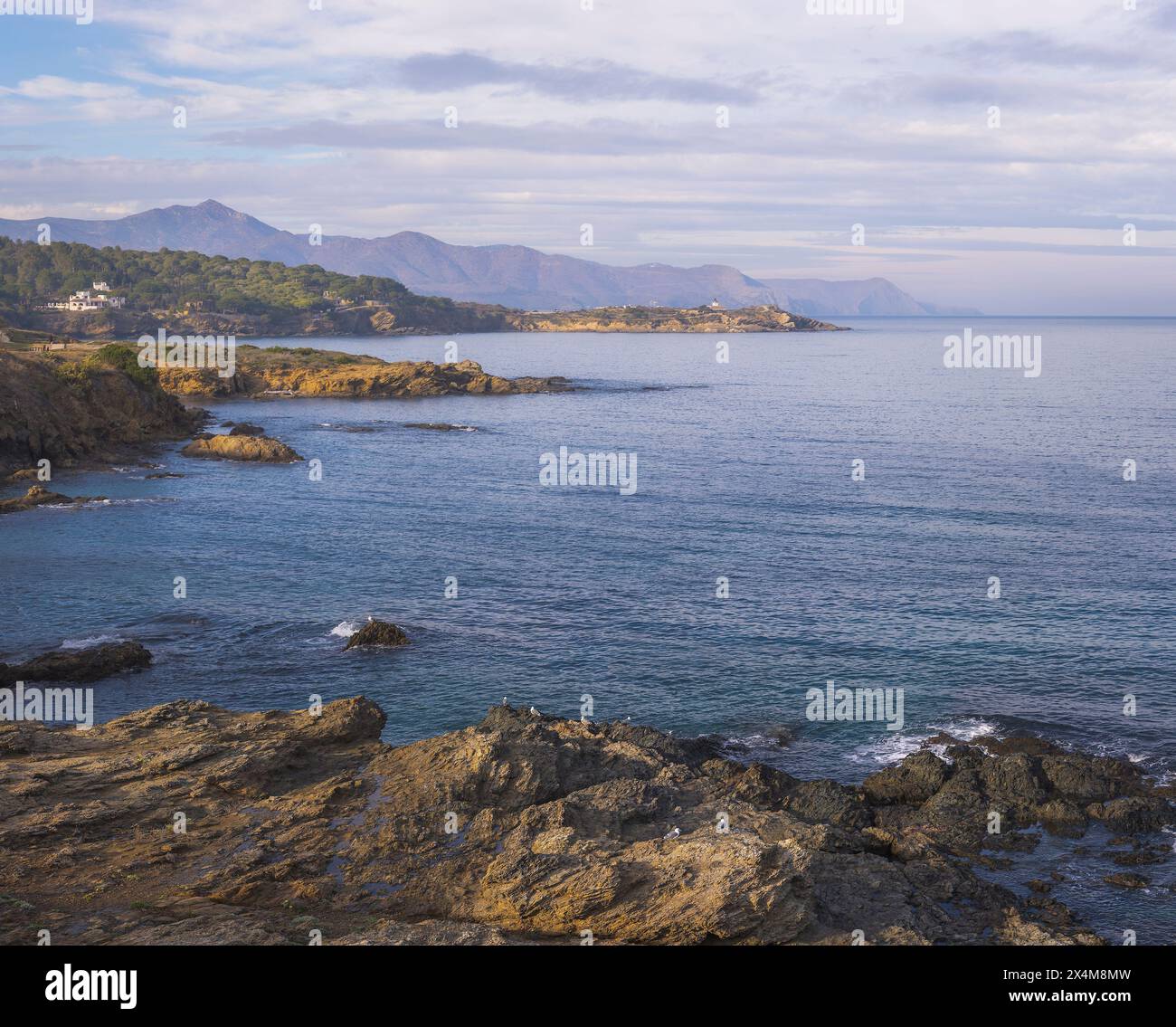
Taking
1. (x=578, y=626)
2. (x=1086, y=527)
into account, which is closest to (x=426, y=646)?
(x=578, y=626)

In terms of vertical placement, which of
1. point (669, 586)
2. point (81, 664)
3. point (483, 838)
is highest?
point (669, 586)

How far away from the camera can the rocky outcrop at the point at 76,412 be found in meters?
90.8

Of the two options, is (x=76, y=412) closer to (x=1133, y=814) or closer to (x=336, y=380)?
(x=336, y=380)

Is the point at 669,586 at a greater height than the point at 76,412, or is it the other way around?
the point at 76,412

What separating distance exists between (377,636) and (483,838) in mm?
24165

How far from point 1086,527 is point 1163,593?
16027 millimetres

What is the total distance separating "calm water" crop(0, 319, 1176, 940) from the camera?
43.0 m

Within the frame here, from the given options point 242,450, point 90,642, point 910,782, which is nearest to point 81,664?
point 90,642

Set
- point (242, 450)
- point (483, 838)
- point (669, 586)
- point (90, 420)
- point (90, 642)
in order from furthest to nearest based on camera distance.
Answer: point (242, 450)
point (90, 420)
point (669, 586)
point (90, 642)
point (483, 838)

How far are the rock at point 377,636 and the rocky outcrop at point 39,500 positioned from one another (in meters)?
39.3

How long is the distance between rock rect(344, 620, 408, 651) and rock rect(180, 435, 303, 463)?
55899 mm

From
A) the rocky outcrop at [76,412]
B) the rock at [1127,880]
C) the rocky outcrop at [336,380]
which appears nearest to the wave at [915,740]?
the rock at [1127,880]

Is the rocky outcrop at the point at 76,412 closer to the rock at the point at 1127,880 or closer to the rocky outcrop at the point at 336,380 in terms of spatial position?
the rocky outcrop at the point at 336,380

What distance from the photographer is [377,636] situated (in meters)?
48.8
